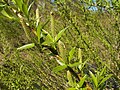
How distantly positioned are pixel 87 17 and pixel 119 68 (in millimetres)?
A: 643

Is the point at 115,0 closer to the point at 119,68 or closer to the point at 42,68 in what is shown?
the point at 119,68

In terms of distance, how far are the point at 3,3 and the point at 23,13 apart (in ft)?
0.24

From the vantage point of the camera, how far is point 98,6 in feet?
8.45

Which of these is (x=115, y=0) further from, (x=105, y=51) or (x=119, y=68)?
(x=105, y=51)

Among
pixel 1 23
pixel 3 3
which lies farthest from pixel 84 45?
pixel 3 3

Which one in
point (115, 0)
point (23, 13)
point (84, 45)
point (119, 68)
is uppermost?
point (23, 13)

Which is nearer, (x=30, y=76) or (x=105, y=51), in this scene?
(x=30, y=76)

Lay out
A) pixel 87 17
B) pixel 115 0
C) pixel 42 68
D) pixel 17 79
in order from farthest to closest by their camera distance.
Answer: pixel 42 68 → pixel 87 17 → pixel 17 79 → pixel 115 0

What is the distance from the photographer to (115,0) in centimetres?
221

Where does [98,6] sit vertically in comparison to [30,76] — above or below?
above

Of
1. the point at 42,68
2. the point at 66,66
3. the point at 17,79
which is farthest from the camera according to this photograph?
the point at 42,68

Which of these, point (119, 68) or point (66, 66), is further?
point (119, 68)

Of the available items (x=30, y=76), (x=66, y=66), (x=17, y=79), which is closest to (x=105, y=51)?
(x=30, y=76)

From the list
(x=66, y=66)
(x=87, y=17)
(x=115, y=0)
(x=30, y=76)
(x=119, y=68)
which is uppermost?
(x=66, y=66)
